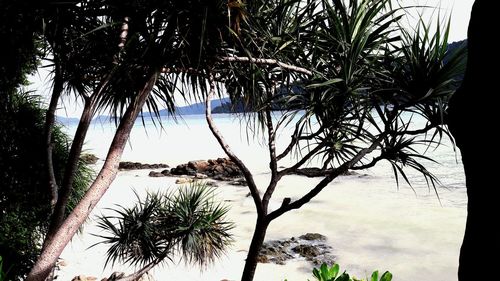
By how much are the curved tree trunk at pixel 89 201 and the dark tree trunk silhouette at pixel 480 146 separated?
1.57 metres

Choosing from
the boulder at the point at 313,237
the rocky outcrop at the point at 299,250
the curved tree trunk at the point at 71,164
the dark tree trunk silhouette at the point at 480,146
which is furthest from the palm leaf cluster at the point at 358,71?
the boulder at the point at 313,237

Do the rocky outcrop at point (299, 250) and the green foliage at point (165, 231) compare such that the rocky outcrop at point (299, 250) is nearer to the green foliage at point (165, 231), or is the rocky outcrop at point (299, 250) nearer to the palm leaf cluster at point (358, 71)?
the green foliage at point (165, 231)

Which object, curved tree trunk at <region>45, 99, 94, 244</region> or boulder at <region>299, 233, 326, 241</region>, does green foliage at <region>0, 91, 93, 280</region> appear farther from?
boulder at <region>299, 233, 326, 241</region>

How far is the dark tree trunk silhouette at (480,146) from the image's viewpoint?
2.39 ft

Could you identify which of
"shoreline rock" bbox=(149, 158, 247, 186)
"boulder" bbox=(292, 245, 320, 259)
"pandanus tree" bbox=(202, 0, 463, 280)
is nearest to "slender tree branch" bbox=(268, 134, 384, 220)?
"pandanus tree" bbox=(202, 0, 463, 280)

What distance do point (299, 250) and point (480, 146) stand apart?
647 centimetres

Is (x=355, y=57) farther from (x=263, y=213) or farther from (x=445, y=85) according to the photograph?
(x=263, y=213)

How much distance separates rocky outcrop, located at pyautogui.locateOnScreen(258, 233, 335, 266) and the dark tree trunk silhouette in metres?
5.86

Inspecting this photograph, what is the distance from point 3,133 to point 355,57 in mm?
3198

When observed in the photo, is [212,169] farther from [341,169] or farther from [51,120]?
[341,169]

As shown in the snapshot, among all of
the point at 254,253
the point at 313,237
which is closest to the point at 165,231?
the point at 254,253

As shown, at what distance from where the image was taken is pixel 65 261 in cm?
607

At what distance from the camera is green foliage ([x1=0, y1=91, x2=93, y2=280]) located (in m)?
4.01

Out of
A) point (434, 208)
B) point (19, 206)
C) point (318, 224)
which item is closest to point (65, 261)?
point (19, 206)
